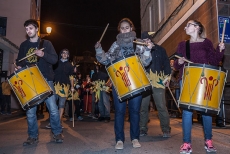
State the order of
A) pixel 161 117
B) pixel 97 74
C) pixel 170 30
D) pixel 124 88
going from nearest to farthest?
1. pixel 124 88
2. pixel 161 117
3. pixel 97 74
4. pixel 170 30

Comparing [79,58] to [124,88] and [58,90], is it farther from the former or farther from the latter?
[124,88]

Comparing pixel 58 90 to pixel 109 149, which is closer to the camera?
pixel 109 149

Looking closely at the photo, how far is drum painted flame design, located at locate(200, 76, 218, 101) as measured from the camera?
10.9 ft

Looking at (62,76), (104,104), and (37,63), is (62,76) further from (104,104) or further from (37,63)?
(37,63)

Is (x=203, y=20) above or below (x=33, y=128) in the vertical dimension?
above

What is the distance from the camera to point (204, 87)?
3342 mm

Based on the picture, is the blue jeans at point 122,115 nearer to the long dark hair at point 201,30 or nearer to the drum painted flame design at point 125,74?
the drum painted flame design at point 125,74

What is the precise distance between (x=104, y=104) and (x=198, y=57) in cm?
482

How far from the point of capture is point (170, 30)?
12258 millimetres

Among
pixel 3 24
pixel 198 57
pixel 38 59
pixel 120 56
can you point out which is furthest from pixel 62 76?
pixel 3 24

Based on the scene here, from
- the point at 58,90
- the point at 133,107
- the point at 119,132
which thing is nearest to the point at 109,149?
the point at 119,132

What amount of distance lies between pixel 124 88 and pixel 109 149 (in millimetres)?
994

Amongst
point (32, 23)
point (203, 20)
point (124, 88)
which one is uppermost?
point (203, 20)

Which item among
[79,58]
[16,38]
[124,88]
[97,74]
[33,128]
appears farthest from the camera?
[79,58]
